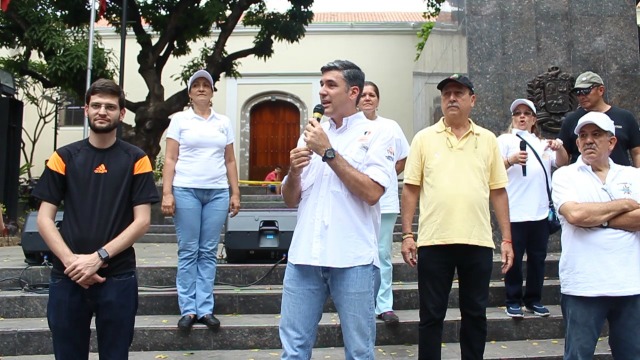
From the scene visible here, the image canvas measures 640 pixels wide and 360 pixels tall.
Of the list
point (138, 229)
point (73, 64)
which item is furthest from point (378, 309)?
point (73, 64)

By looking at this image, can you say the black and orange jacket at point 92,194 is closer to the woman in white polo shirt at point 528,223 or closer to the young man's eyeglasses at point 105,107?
the young man's eyeglasses at point 105,107

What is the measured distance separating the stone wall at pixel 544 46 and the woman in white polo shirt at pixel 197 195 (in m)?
3.57

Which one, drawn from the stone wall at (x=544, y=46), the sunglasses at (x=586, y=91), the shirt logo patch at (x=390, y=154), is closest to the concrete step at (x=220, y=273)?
the sunglasses at (x=586, y=91)

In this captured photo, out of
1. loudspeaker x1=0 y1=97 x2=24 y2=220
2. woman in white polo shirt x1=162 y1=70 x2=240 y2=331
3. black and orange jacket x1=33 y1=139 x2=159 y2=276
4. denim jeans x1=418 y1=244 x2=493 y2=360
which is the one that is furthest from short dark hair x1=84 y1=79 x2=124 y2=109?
loudspeaker x1=0 y1=97 x2=24 y2=220

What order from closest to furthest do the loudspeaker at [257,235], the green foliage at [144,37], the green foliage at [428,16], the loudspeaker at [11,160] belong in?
the loudspeaker at [257,235], the loudspeaker at [11,160], the green foliage at [144,37], the green foliage at [428,16]

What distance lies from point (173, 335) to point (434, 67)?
24.1 ft

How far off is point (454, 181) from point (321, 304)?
1.31 metres

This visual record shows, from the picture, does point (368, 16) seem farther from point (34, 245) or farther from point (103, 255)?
point (103, 255)

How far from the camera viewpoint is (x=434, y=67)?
35.4ft

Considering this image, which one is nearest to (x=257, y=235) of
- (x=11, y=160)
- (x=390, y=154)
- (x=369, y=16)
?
(x=390, y=154)

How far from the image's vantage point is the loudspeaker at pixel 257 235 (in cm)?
622

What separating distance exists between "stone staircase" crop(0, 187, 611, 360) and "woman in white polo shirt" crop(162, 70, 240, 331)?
22cm

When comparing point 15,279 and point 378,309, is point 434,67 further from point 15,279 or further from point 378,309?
point 15,279

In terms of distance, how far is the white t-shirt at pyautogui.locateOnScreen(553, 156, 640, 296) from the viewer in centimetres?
339
